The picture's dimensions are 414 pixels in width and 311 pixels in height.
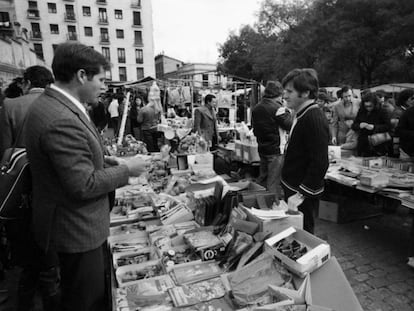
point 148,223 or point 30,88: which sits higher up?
point 30,88

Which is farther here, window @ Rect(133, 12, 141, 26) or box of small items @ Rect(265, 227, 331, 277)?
window @ Rect(133, 12, 141, 26)

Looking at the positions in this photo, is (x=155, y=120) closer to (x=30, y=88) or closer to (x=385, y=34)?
(x=30, y=88)

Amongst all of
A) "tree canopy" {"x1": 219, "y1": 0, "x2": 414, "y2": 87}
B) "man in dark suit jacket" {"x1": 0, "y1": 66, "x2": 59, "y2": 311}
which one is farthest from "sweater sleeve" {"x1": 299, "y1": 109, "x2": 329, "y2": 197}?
"tree canopy" {"x1": 219, "y1": 0, "x2": 414, "y2": 87}

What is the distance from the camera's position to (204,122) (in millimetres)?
5648

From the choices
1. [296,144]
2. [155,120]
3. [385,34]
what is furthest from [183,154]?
[385,34]

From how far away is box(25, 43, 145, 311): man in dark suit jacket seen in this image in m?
1.17

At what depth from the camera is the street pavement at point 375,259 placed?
7.92 ft

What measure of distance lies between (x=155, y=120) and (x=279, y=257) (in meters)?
5.81

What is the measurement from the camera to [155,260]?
1.87 metres

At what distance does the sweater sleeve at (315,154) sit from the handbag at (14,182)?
1.77 m

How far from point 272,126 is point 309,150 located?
186 cm

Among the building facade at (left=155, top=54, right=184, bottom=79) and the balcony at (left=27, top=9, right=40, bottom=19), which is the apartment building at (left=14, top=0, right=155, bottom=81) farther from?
the building facade at (left=155, top=54, right=184, bottom=79)

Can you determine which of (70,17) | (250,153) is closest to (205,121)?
(250,153)

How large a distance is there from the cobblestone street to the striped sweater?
109 cm
